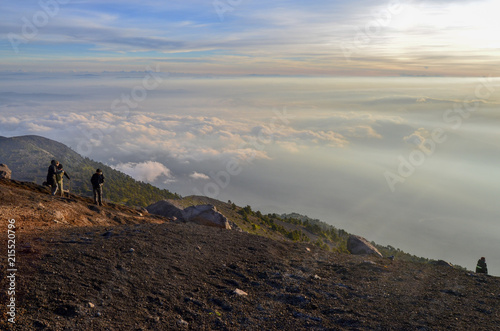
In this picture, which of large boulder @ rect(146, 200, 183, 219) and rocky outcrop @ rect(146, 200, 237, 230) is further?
large boulder @ rect(146, 200, 183, 219)

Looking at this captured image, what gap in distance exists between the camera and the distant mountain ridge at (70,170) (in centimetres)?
8489

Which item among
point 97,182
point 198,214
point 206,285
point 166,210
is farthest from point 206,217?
point 206,285

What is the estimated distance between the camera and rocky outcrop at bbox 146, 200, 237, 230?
80.9ft

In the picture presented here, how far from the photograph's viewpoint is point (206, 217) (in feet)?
81.4

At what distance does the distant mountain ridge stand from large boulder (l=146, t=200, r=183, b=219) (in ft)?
141

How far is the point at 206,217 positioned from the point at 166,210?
14.6 ft

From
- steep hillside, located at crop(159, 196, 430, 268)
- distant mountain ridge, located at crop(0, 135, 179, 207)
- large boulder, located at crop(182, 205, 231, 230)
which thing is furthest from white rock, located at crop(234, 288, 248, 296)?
distant mountain ridge, located at crop(0, 135, 179, 207)

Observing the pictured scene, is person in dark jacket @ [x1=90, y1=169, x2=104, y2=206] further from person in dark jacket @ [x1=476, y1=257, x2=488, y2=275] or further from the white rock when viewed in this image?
person in dark jacket @ [x1=476, y1=257, x2=488, y2=275]

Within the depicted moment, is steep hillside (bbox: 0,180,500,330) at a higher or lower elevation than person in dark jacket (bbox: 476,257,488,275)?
lower

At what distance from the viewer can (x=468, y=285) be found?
14344mm

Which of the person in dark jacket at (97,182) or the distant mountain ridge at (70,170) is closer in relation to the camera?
the person in dark jacket at (97,182)

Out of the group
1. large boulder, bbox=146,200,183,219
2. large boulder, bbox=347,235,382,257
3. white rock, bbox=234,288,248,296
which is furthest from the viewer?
large boulder, bbox=146,200,183,219

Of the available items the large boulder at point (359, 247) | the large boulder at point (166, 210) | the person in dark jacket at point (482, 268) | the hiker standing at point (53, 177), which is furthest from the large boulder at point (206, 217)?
the person in dark jacket at point (482, 268)

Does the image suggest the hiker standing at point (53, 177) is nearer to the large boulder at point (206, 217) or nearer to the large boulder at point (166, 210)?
the large boulder at point (166, 210)
